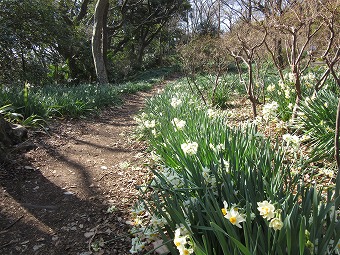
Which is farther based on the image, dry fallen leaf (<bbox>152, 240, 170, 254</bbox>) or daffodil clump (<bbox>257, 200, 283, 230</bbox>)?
dry fallen leaf (<bbox>152, 240, 170, 254</bbox>)

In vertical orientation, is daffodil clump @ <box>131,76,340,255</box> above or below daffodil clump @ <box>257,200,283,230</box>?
below

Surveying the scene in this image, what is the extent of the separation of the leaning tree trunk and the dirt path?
0.21 meters

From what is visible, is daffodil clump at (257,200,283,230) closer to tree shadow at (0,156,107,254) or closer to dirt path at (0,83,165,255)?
dirt path at (0,83,165,255)

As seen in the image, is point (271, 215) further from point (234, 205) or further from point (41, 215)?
point (41, 215)

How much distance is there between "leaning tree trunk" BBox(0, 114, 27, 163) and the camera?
3131 millimetres

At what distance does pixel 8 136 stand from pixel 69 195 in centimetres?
165

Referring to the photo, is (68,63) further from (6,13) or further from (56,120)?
(56,120)

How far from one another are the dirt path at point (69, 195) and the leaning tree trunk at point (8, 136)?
0.21 metres

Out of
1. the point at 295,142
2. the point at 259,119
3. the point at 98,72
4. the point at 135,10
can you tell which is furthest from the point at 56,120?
the point at 135,10

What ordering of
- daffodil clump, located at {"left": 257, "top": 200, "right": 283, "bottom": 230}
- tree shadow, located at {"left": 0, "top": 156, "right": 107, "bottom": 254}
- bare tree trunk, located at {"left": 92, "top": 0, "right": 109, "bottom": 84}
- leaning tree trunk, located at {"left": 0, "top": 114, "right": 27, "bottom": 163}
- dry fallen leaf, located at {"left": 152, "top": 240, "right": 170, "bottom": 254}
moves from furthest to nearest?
bare tree trunk, located at {"left": 92, "top": 0, "right": 109, "bottom": 84} → leaning tree trunk, located at {"left": 0, "top": 114, "right": 27, "bottom": 163} → tree shadow, located at {"left": 0, "top": 156, "right": 107, "bottom": 254} → dry fallen leaf, located at {"left": 152, "top": 240, "right": 170, "bottom": 254} → daffodil clump, located at {"left": 257, "top": 200, "right": 283, "bottom": 230}

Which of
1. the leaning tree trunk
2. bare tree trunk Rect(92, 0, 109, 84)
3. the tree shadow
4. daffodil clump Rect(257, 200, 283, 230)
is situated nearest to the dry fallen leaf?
the tree shadow

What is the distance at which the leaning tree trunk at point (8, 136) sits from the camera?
3131mm

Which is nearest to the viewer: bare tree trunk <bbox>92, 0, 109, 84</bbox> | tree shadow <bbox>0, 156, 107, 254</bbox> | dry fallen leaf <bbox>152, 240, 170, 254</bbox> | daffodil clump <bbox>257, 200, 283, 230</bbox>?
daffodil clump <bbox>257, 200, 283, 230</bbox>

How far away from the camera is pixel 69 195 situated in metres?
2.66
